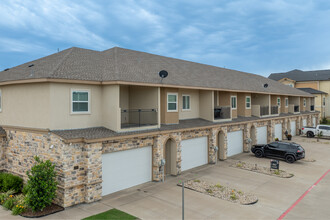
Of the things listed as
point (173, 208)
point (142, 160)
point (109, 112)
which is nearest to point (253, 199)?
point (173, 208)

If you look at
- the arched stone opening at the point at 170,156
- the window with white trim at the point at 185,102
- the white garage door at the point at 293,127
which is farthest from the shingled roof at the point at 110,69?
the white garage door at the point at 293,127

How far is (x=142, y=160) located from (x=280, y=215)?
7853mm

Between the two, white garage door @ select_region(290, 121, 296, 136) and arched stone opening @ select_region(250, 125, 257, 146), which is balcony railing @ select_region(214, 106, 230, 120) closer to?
arched stone opening @ select_region(250, 125, 257, 146)

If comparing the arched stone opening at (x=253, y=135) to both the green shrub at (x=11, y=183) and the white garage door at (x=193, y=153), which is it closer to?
the white garage door at (x=193, y=153)

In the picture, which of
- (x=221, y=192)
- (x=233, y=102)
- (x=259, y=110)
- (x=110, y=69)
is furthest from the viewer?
(x=259, y=110)

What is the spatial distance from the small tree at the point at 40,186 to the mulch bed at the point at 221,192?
24.5ft

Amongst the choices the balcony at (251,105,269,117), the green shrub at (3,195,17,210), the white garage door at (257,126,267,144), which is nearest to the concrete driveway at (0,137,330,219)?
the green shrub at (3,195,17,210)

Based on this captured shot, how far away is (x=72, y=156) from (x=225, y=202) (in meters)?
7.86

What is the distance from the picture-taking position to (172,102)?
18.4 meters

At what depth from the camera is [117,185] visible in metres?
13.8

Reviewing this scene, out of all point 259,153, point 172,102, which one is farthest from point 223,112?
point 172,102

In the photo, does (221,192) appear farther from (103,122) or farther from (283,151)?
(283,151)

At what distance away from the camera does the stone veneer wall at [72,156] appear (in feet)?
38.1

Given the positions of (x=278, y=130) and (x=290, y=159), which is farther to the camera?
(x=278, y=130)
